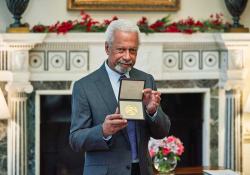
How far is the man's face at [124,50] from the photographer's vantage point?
204cm

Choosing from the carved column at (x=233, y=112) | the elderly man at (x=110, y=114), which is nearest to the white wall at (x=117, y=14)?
the carved column at (x=233, y=112)

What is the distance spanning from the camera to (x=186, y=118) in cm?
448

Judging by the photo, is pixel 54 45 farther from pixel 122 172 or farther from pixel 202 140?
pixel 122 172

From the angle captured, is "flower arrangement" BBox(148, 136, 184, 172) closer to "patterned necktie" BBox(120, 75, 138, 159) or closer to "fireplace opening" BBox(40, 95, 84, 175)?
"fireplace opening" BBox(40, 95, 84, 175)

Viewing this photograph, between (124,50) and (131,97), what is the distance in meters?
0.25

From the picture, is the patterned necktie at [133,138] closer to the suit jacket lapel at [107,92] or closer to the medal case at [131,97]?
the suit jacket lapel at [107,92]

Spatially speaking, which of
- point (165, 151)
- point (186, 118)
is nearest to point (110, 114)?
point (165, 151)

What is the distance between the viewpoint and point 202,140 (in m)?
4.48

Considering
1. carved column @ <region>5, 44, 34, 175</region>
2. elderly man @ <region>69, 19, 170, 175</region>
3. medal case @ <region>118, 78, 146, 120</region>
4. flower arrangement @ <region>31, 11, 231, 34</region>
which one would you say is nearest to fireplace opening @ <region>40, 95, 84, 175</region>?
carved column @ <region>5, 44, 34, 175</region>

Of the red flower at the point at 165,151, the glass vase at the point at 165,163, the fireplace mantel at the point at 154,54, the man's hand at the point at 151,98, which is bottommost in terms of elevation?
the glass vase at the point at 165,163

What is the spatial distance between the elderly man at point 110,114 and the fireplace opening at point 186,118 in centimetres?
238

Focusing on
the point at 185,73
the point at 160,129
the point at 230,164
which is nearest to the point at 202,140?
the point at 230,164

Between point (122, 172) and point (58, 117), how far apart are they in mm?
2367

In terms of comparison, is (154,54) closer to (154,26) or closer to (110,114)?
(154,26)
